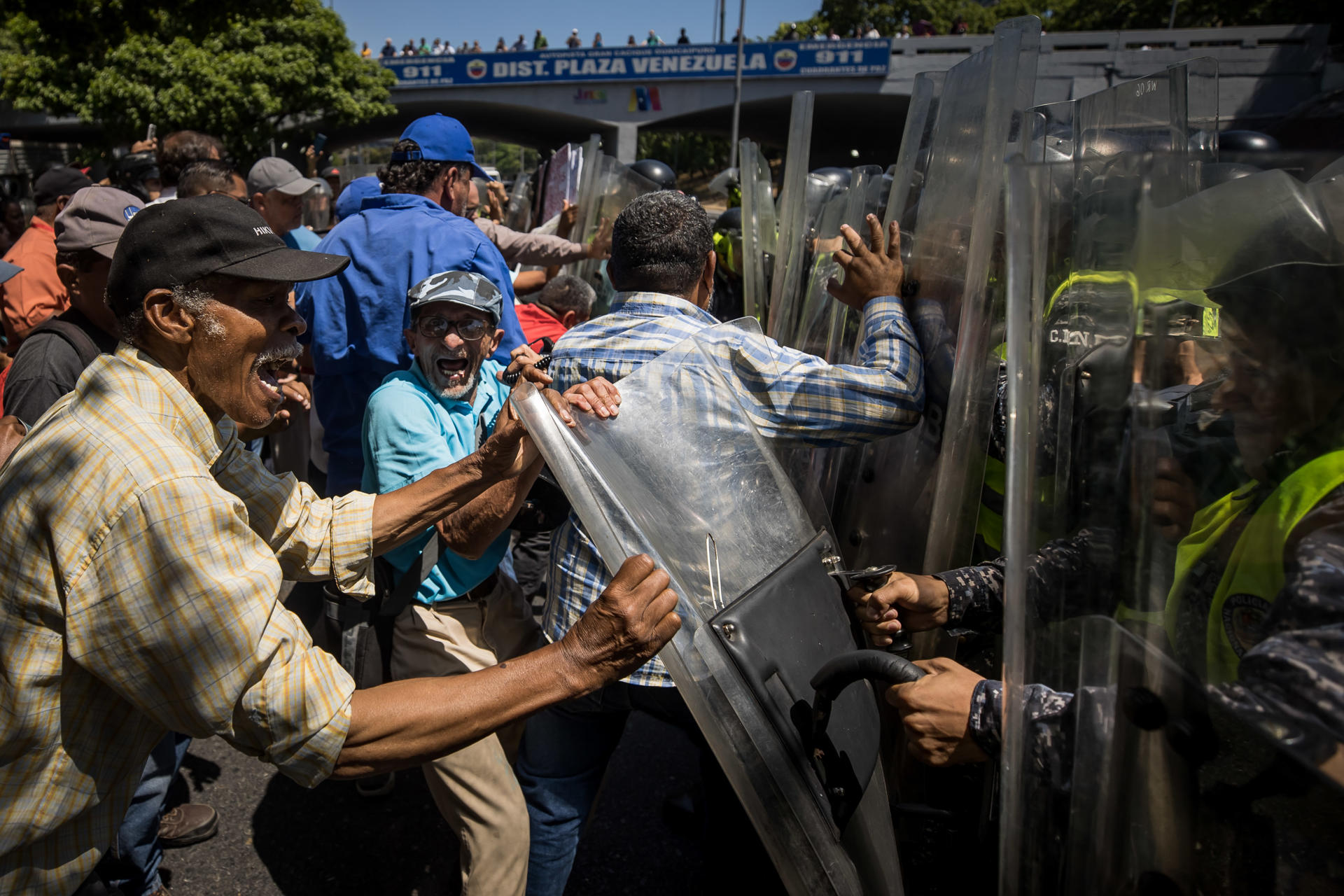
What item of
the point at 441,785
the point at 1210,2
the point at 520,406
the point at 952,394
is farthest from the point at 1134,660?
the point at 1210,2

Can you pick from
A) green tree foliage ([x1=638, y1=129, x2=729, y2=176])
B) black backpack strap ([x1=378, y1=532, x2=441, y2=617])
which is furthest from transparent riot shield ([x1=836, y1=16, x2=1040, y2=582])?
green tree foliage ([x1=638, y1=129, x2=729, y2=176])

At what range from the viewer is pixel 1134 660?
1039 millimetres

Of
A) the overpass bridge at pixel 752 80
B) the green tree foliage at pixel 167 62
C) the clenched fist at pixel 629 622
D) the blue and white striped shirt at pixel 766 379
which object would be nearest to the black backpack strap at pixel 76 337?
→ the blue and white striped shirt at pixel 766 379

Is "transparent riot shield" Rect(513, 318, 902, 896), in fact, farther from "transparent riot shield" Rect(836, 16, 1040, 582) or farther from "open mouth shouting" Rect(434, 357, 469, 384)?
"open mouth shouting" Rect(434, 357, 469, 384)

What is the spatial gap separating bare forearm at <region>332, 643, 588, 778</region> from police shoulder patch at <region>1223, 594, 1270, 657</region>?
891 mm

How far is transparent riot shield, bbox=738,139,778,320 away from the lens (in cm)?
350

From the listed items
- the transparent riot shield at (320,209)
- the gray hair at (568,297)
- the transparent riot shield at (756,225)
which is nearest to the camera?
the transparent riot shield at (756,225)

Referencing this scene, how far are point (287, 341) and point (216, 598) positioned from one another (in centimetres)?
64

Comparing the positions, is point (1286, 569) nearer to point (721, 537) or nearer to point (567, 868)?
point (721, 537)

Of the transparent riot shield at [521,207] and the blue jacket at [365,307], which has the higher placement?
the transparent riot shield at [521,207]

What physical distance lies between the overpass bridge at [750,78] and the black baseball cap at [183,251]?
27.7 m

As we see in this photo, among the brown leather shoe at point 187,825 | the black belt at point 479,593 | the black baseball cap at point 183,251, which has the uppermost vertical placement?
the black baseball cap at point 183,251

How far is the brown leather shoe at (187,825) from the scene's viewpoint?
276cm

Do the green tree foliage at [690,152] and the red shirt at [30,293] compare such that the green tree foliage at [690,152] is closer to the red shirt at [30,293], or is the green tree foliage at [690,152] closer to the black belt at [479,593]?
the red shirt at [30,293]
